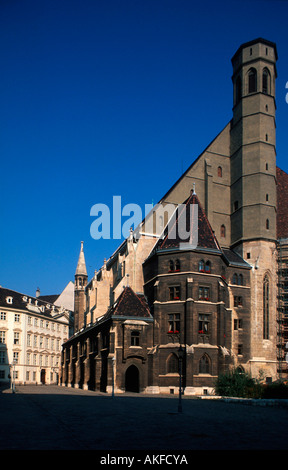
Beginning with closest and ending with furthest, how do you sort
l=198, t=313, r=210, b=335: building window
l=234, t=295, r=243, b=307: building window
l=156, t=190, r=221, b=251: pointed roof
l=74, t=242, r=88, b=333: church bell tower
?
l=198, t=313, r=210, b=335: building window < l=156, t=190, r=221, b=251: pointed roof < l=234, t=295, r=243, b=307: building window < l=74, t=242, r=88, b=333: church bell tower

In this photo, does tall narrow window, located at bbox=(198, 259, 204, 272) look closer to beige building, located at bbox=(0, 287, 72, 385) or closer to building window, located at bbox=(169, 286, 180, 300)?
building window, located at bbox=(169, 286, 180, 300)

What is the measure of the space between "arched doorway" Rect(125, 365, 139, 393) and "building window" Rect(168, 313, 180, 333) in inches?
200

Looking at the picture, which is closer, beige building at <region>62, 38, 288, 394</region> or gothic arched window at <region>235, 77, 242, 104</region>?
beige building at <region>62, 38, 288, 394</region>

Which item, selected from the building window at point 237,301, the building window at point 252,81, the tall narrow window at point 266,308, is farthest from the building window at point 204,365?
the building window at point 252,81

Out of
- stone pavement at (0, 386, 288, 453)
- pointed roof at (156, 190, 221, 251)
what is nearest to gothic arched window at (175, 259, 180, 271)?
pointed roof at (156, 190, 221, 251)

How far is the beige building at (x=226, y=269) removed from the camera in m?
49.4

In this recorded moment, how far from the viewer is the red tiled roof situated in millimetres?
61125

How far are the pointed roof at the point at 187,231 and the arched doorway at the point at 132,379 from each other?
480 inches

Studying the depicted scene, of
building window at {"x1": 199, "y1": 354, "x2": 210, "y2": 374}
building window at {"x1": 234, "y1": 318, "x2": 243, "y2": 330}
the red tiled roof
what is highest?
the red tiled roof

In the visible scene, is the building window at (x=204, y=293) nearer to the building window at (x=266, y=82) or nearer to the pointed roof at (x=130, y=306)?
the pointed roof at (x=130, y=306)

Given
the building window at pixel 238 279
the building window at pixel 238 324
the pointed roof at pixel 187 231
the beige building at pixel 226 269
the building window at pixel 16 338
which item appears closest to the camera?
the beige building at pixel 226 269

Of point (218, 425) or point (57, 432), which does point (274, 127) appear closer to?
point (218, 425)
